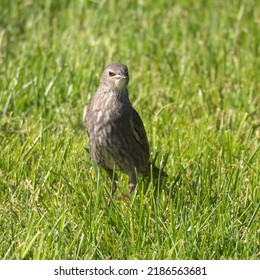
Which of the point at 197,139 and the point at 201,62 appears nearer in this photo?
the point at 197,139

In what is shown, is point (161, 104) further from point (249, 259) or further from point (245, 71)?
point (249, 259)

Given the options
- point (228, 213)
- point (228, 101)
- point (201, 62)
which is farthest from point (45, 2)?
point (228, 213)

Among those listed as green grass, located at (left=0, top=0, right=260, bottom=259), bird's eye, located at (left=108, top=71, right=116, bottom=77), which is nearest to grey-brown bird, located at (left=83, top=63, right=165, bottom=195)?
bird's eye, located at (left=108, top=71, right=116, bottom=77)

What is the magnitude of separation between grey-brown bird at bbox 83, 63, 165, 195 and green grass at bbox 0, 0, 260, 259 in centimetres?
20

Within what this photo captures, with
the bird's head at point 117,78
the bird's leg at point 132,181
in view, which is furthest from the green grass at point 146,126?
the bird's head at point 117,78

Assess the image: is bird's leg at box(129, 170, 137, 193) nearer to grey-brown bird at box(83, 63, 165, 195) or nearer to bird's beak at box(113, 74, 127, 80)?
grey-brown bird at box(83, 63, 165, 195)

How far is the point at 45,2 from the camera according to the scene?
10750mm

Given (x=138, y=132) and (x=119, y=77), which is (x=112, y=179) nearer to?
(x=138, y=132)

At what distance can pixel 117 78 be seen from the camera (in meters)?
6.87

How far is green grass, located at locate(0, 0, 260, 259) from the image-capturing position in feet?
19.1

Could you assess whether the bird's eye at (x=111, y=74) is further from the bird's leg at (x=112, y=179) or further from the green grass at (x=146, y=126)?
the bird's leg at (x=112, y=179)

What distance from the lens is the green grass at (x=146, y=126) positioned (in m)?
5.84
